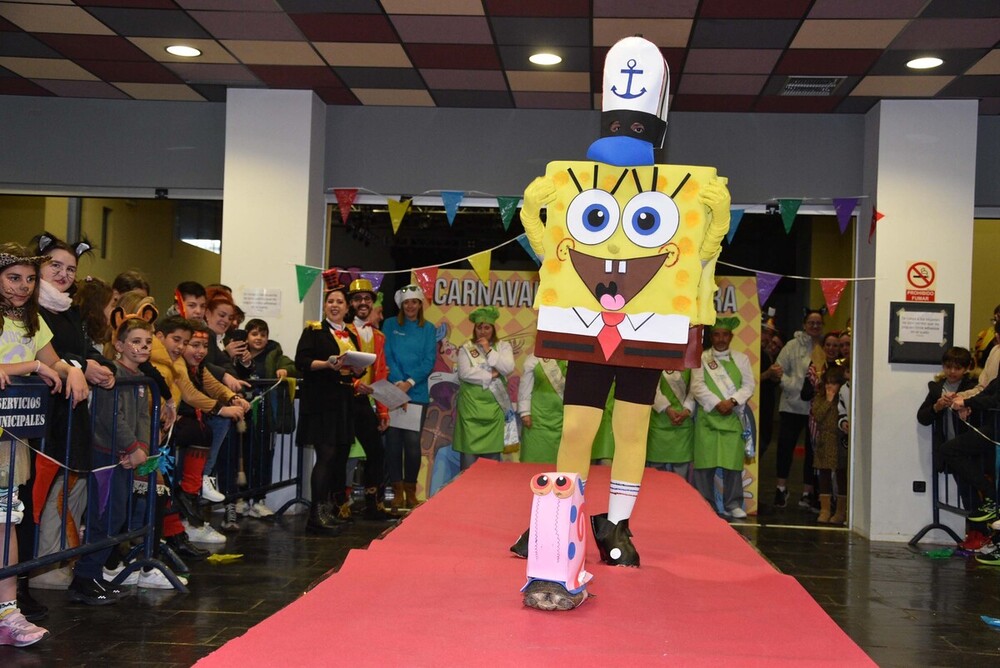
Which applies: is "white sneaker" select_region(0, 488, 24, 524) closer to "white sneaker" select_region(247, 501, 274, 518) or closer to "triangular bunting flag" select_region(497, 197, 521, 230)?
"white sneaker" select_region(247, 501, 274, 518)

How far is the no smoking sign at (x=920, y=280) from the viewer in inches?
265

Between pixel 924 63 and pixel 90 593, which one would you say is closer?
pixel 90 593

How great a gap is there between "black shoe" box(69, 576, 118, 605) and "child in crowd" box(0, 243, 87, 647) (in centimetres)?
47

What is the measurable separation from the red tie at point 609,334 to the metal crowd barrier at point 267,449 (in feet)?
11.0

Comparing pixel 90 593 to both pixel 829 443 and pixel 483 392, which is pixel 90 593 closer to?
pixel 483 392

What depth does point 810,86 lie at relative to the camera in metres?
6.61

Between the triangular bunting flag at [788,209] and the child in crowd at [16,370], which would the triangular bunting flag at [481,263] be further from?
the child in crowd at [16,370]

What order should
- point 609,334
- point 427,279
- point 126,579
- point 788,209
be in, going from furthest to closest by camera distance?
point 427,279, point 788,209, point 126,579, point 609,334

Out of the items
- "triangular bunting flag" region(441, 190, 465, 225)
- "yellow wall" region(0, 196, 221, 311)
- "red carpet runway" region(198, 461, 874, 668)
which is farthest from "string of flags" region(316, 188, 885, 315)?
"red carpet runway" region(198, 461, 874, 668)

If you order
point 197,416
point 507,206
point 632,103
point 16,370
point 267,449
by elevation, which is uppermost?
point 507,206

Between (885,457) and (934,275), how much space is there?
1269mm

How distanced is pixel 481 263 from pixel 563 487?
4750 millimetres

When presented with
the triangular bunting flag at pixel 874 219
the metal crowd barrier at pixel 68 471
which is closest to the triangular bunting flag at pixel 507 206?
the triangular bunting flag at pixel 874 219

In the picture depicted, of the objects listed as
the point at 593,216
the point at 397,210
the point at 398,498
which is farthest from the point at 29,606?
the point at 397,210
